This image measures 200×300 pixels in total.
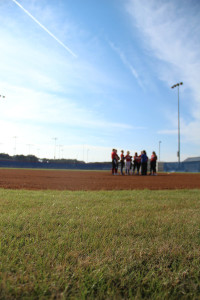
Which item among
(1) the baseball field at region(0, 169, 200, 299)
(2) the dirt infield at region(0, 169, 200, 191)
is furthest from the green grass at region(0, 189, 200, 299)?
(2) the dirt infield at region(0, 169, 200, 191)

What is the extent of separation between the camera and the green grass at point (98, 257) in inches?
50.9

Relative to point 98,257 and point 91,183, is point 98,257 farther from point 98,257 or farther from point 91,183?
point 91,183

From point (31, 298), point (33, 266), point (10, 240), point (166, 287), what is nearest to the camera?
point (31, 298)

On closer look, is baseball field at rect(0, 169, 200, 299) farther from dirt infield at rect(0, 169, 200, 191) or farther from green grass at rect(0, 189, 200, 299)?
dirt infield at rect(0, 169, 200, 191)

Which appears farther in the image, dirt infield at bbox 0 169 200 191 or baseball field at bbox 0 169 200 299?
dirt infield at bbox 0 169 200 191

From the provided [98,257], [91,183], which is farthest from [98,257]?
[91,183]

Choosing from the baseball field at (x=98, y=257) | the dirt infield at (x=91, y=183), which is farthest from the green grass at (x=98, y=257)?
the dirt infield at (x=91, y=183)

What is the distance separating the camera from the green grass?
50.9 inches

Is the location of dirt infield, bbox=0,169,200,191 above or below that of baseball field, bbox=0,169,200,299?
below

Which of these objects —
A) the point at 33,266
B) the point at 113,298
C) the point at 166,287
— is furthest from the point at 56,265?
the point at 166,287

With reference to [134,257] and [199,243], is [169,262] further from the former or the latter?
[199,243]

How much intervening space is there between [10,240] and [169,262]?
1301mm

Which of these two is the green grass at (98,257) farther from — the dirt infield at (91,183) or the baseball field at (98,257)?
the dirt infield at (91,183)

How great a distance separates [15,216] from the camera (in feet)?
9.05
